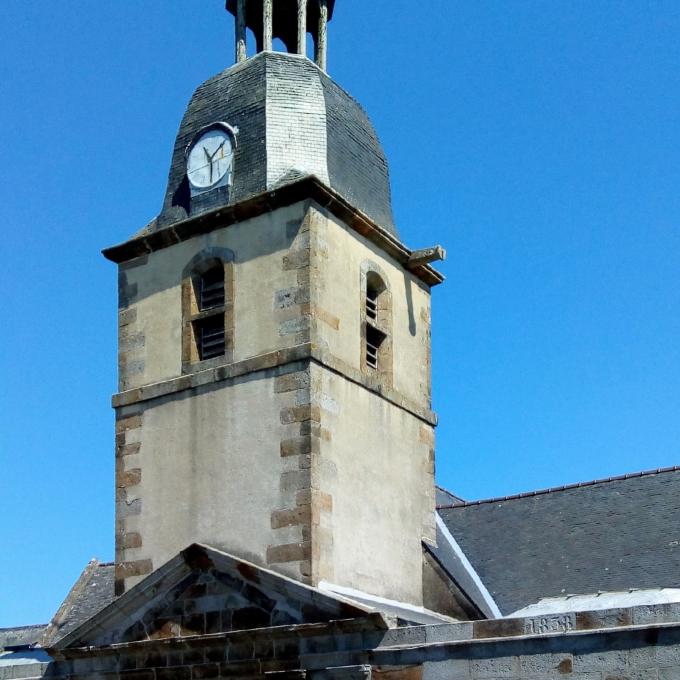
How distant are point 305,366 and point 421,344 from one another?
2.67m

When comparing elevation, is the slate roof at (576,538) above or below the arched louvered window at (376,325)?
below

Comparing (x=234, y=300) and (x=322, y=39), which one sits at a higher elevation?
(x=322, y=39)

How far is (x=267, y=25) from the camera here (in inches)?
614

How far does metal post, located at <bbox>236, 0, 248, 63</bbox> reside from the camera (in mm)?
15992

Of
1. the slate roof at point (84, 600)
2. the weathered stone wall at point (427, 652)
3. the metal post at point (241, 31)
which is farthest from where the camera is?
the slate roof at point (84, 600)

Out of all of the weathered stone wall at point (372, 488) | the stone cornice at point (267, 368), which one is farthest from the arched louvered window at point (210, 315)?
the weathered stone wall at point (372, 488)

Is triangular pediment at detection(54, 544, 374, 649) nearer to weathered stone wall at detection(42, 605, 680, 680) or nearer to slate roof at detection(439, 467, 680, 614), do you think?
weathered stone wall at detection(42, 605, 680, 680)

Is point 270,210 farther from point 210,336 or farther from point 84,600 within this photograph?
point 84,600

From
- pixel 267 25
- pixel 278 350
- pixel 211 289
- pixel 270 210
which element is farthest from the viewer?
pixel 267 25

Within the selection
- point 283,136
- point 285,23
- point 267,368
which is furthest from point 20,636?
point 285,23

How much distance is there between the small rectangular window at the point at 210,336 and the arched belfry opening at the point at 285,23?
3.81 meters

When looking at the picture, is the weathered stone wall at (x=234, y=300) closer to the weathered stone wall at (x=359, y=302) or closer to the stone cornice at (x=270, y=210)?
the stone cornice at (x=270, y=210)

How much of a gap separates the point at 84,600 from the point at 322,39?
878 cm

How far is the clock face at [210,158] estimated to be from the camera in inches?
572
